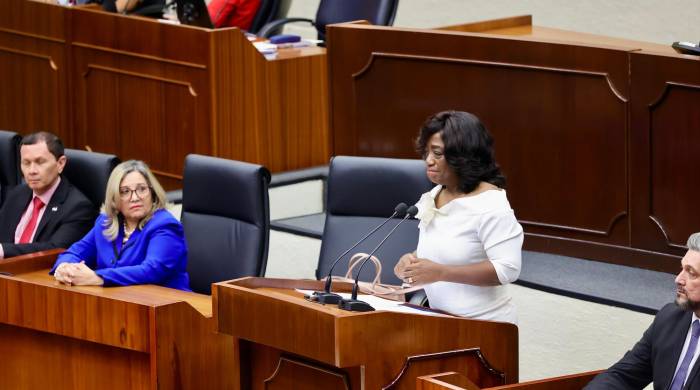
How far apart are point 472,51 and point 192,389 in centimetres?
187

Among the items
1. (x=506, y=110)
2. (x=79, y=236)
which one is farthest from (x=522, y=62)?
(x=79, y=236)

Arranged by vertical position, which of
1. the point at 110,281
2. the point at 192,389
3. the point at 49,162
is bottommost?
the point at 192,389

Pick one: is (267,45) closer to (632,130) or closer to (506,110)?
(506,110)

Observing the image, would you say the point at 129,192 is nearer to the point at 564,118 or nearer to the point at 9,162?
the point at 9,162

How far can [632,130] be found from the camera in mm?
4793

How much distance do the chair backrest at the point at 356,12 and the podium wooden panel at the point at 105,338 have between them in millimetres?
2848

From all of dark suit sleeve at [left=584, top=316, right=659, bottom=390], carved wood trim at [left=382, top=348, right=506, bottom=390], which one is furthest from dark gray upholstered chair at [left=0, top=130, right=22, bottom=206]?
dark suit sleeve at [left=584, top=316, right=659, bottom=390]

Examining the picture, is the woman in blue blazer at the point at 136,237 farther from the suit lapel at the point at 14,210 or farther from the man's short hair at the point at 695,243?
the man's short hair at the point at 695,243

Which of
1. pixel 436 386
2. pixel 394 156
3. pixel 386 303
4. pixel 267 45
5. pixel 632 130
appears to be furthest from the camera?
pixel 267 45

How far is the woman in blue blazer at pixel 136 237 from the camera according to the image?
4.29 m

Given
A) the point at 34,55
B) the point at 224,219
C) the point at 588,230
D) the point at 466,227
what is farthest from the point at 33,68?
the point at 466,227

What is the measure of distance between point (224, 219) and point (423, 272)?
1293 mm

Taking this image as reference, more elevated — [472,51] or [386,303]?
[472,51]

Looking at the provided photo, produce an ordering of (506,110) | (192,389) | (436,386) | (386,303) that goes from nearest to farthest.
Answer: (436,386) → (386,303) → (192,389) → (506,110)
